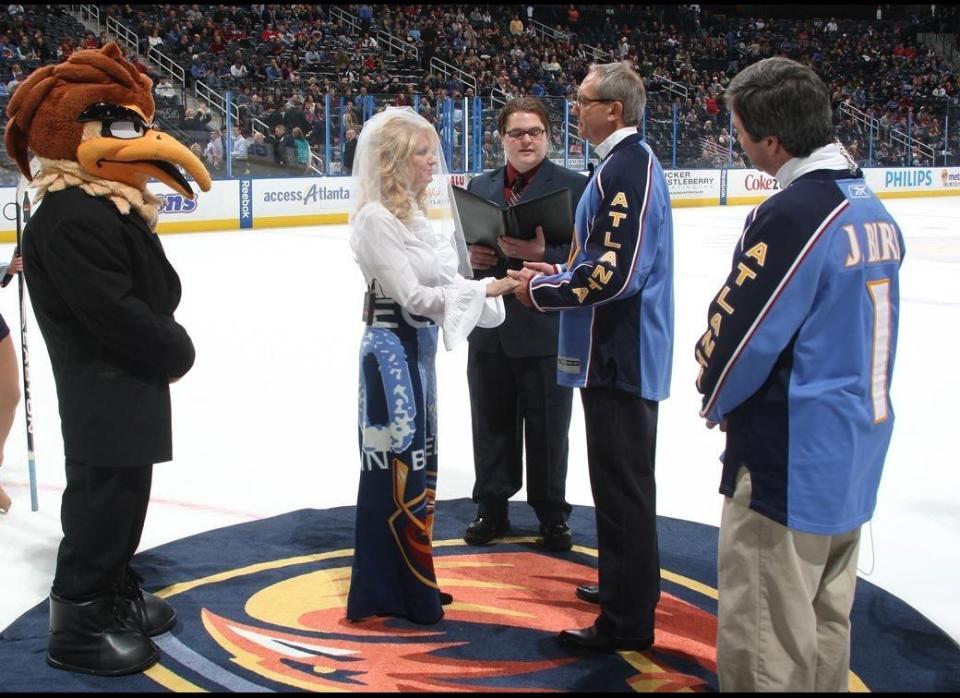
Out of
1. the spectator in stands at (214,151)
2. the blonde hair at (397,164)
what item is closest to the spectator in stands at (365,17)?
the spectator in stands at (214,151)

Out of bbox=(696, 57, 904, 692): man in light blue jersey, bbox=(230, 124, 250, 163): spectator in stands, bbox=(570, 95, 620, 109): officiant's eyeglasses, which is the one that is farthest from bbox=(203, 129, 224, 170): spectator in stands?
bbox=(696, 57, 904, 692): man in light blue jersey

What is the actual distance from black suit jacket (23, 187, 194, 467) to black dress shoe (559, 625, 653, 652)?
1.24 metres

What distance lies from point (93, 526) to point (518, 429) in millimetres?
1638

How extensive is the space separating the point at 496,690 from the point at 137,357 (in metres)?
1.25

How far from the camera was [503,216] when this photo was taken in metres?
3.33

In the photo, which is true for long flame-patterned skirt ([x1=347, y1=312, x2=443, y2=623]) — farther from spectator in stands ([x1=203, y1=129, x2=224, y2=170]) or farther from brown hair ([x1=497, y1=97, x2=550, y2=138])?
spectator in stands ([x1=203, y1=129, x2=224, y2=170])

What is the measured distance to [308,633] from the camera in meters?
3.07

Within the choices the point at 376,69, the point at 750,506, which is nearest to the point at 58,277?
the point at 750,506

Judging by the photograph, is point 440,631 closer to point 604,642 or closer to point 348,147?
point 604,642

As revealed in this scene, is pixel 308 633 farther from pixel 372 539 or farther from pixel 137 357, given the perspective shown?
pixel 137 357

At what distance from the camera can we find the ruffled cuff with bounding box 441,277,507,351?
295cm

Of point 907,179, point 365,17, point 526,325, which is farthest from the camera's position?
point 365,17

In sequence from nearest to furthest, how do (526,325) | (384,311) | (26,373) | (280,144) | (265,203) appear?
(384,311), (526,325), (26,373), (265,203), (280,144)

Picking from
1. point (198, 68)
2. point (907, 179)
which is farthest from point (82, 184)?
point (907, 179)
